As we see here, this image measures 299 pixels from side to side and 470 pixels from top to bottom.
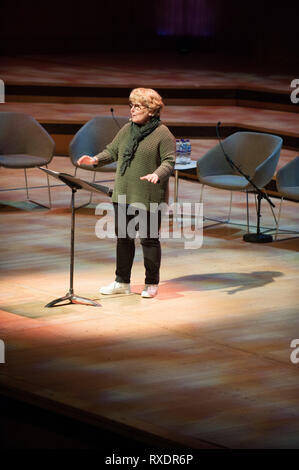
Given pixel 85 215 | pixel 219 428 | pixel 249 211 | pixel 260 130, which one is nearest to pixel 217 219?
pixel 249 211

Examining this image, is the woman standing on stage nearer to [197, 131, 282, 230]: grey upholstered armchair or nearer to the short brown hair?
the short brown hair

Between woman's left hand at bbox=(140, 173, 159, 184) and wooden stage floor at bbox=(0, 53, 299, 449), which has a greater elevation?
woman's left hand at bbox=(140, 173, 159, 184)

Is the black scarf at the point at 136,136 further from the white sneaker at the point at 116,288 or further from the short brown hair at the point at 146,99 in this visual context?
the white sneaker at the point at 116,288

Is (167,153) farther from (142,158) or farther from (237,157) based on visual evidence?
(237,157)

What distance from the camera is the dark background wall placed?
12211mm

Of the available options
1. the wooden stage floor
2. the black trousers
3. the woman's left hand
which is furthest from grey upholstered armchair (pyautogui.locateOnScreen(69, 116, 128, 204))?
the woman's left hand

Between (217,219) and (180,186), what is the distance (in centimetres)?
117

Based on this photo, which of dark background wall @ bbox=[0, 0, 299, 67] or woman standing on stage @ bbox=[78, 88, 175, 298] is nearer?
woman standing on stage @ bbox=[78, 88, 175, 298]

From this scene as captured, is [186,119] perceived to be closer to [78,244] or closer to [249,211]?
[249,211]

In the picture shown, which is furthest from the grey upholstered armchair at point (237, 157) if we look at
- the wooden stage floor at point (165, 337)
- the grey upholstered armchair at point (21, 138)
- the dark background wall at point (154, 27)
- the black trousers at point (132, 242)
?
the dark background wall at point (154, 27)

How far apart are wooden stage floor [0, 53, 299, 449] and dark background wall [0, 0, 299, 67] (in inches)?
223

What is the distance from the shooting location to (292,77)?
1108 cm

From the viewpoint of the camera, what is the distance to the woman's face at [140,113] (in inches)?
201

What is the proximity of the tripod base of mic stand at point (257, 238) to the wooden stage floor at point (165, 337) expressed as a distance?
0.20 feet
